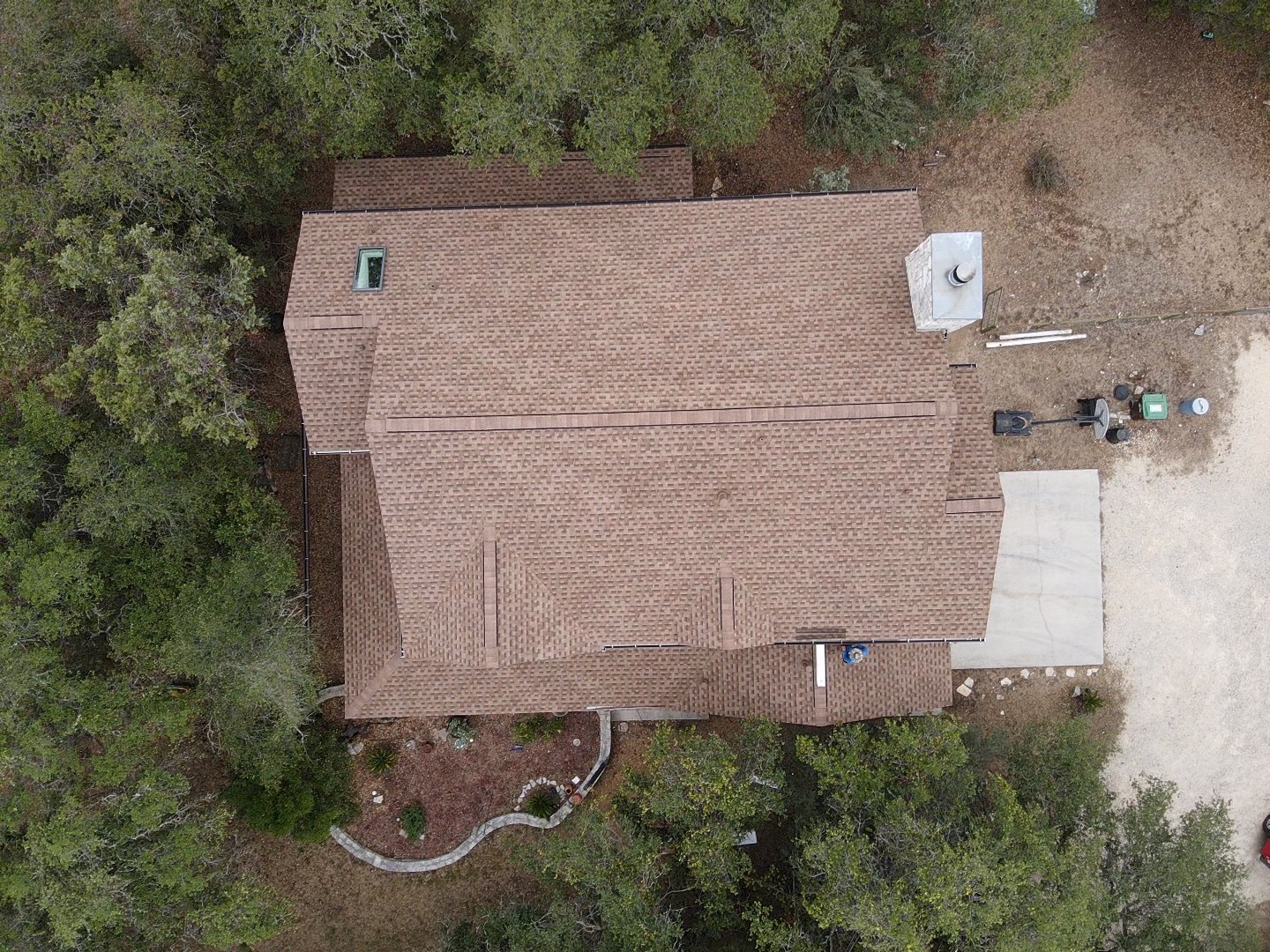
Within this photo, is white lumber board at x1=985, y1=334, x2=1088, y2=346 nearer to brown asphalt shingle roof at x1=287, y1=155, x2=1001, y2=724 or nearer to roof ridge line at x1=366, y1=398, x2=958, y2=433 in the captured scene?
brown asphalt shingle roof at x1=287, y1=155, x2=1001, y2=724

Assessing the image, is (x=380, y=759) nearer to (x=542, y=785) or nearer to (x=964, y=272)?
(x=542, y=785)

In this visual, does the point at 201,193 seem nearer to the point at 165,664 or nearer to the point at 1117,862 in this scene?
the point at 165,664

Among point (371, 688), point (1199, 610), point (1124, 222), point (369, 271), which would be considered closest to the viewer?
point (369, 271)

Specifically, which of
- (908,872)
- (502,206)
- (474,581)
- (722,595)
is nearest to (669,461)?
(722,595)

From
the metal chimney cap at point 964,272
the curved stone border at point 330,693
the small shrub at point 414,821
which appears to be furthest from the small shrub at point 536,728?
the metal chimney cap at point 964,272

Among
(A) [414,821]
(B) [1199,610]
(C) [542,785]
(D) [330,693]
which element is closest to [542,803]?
(C) [542,785]

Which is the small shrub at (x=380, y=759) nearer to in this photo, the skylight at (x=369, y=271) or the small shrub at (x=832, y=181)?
the skylight at (x=369, y=271)
